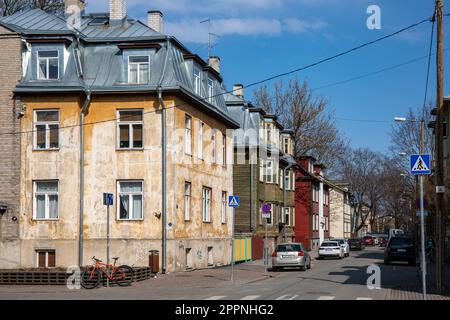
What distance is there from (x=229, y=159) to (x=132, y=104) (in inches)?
433

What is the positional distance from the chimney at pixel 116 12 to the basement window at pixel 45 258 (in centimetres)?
1216

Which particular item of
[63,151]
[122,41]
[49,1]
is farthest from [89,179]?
[49,1]

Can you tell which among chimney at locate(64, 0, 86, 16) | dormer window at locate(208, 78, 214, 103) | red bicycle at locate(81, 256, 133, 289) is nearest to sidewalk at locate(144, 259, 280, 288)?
red bicycle at locate(81, 256, 133, 289)

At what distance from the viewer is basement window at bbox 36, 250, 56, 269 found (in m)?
31.4

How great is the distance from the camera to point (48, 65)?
105 feet

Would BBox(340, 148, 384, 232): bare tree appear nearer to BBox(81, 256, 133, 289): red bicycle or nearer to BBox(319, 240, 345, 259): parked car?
BBox(319, 240, 345, 259): parked car

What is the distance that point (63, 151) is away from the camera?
3158 cm

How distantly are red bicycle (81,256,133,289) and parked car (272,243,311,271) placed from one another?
11248 mm

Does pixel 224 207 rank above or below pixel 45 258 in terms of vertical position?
above

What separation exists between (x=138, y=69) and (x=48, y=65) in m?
4.18

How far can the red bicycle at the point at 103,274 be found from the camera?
23.8 metres

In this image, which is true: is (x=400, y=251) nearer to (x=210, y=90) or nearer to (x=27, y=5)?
(x=210, y=90)

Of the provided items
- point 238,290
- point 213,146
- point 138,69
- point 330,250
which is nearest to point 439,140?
point 238,290
